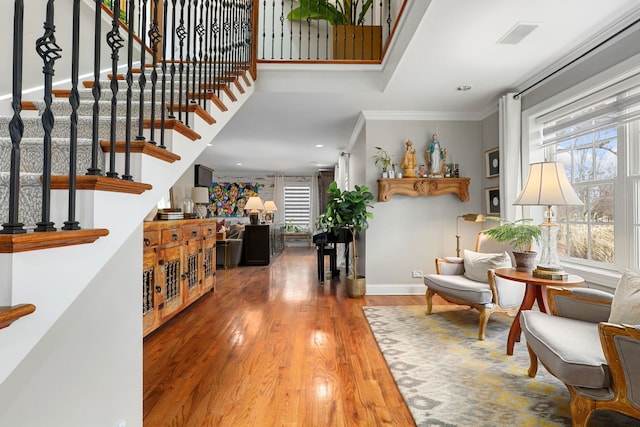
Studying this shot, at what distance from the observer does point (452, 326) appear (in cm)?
321

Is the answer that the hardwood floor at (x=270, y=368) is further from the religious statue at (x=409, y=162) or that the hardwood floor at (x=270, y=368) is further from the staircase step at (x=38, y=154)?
the religious statue at (x=409, y=162)

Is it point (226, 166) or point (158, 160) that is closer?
point (158, 160)

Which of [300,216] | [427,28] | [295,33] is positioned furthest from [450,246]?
[300,216]

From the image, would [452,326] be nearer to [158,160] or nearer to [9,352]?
[158,160]

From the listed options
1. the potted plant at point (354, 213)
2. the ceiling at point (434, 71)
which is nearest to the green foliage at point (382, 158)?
the potted plant at point (354, 213)

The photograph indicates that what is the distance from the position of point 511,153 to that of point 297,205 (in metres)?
7.87

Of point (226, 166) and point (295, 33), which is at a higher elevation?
point (295, 33)

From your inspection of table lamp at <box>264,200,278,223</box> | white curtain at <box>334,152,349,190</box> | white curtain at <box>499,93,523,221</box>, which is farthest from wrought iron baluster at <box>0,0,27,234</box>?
table lamp at <box>264,200,278,223</box>

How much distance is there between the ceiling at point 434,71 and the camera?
2.31 m

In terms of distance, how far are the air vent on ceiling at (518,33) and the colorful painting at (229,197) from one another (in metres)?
8.59

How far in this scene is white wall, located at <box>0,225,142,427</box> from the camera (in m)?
0.94

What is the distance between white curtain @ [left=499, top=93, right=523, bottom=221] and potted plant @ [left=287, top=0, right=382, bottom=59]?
1536mm

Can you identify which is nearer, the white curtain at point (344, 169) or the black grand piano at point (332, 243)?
the black grand piano at point (332, 243)

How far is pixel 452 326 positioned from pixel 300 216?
7.98 m
